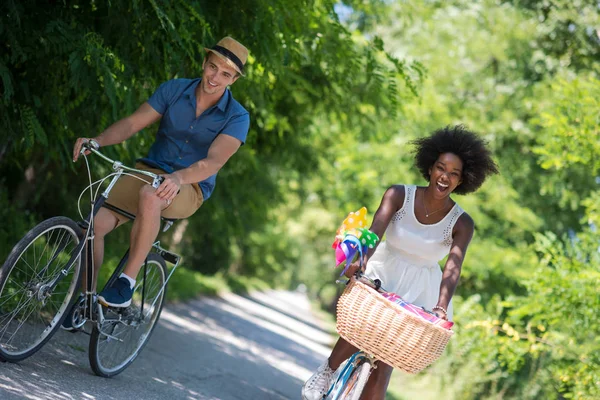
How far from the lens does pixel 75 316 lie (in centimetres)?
524

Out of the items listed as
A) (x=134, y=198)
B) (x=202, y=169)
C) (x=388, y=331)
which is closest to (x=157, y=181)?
(x=202, y=169)

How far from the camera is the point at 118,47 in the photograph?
6426 mm

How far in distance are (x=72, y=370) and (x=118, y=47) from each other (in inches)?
97.5

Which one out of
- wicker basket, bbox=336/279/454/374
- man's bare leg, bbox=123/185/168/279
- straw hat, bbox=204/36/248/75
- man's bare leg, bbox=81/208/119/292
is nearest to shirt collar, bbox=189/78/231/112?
straw hat, bbox=204/36/248/75

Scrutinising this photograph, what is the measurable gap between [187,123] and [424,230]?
170 centimetres

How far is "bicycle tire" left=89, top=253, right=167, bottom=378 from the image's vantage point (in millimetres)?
5555

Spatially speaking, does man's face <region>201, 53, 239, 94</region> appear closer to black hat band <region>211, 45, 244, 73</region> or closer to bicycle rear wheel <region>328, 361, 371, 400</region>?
black hat band <region>211, 45, 244, 73</region>

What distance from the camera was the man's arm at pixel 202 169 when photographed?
16.2 feet

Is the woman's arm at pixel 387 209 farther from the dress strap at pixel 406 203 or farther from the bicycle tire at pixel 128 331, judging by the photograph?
the bicycle tire at pixel 128 331

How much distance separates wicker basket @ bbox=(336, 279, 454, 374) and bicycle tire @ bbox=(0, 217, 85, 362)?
1.75 meters

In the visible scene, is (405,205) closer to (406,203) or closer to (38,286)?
(406,203)

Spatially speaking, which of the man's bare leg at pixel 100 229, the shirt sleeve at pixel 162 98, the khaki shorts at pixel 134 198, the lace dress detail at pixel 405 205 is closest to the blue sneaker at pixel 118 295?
the man's bare leg at pixel 100 229

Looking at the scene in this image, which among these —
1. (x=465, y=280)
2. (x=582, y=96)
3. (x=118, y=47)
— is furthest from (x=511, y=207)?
(x=118, y=47)

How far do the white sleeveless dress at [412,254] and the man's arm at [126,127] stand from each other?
1723 millimetres
